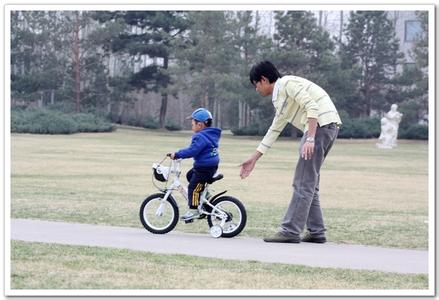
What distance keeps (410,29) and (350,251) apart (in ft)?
188

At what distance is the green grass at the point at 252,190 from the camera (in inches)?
440

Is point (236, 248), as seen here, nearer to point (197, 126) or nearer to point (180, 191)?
point (180, 191)

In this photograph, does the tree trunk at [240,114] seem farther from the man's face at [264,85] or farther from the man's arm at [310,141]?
the man's arm at [310,141]

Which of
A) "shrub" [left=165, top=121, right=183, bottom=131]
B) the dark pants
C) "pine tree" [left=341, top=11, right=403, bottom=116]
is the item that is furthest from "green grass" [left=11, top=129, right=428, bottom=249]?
"shrub" [left=165, top=121, right=183, bottom=131]

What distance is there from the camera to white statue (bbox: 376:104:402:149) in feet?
169

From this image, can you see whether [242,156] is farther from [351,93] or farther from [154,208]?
[154,208]

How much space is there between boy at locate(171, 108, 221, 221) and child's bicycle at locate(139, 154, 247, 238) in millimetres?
74

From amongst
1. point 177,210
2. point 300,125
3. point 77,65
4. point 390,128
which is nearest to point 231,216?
point 177,210

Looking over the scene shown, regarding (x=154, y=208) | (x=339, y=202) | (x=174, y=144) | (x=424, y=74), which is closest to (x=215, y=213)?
(x=154, y=208)

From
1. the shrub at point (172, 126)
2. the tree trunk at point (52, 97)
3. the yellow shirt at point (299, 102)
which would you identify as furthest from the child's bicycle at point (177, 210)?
the shrub at point (172, 126)

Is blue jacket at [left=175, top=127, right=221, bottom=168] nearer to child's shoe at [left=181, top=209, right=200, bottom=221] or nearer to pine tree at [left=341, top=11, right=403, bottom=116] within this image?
child's shoe at [left=181, top=209, right=200, bottom=221]

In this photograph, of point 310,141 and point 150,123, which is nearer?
point 310,141

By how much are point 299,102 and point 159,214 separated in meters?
2.04

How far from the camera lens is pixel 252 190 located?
19.6 meters
